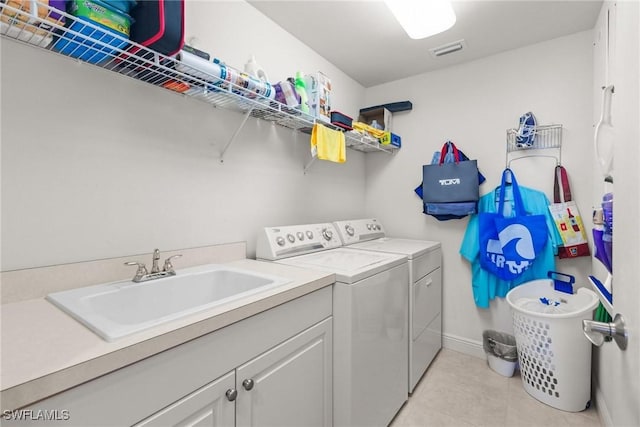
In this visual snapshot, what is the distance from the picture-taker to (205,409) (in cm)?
87

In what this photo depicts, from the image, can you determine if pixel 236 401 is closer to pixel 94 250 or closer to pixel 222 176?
pixel 94 250

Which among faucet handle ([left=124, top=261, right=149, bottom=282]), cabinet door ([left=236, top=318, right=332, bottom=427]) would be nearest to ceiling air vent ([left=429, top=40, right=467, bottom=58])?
cabinet door ([left=236, top=318, right=332, bottom=427])

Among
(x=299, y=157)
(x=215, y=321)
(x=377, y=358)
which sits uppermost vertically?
(x=299, y=157)

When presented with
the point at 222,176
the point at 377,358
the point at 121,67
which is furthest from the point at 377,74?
the point at 377,358

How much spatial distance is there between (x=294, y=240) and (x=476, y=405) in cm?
155

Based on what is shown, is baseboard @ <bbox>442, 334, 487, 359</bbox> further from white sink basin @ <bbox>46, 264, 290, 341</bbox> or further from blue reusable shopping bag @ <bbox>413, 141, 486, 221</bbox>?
white sink basin @ <bbox>46, 264, 290, 341</bbox>

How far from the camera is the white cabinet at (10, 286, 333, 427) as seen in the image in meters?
0.66

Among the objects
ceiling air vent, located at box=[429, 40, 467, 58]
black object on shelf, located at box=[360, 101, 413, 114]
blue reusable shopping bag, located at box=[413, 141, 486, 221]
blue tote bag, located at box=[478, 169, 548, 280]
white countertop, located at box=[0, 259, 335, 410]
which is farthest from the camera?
black object on shelf, located at box=[360, 101, 413, 114]

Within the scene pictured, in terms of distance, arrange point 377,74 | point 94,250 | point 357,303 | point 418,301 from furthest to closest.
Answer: point 377,74
point 418,301
point 357,303
point 94,250

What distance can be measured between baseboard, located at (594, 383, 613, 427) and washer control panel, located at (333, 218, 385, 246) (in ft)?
5.60

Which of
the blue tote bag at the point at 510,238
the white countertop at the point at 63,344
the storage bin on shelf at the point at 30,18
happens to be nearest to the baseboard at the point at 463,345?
the blue tote bag at the point at 510,238

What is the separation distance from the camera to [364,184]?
9.96ft

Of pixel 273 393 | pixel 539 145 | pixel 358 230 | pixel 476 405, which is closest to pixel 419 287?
pixel 358 230

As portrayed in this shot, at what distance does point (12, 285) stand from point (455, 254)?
2.69 metres
